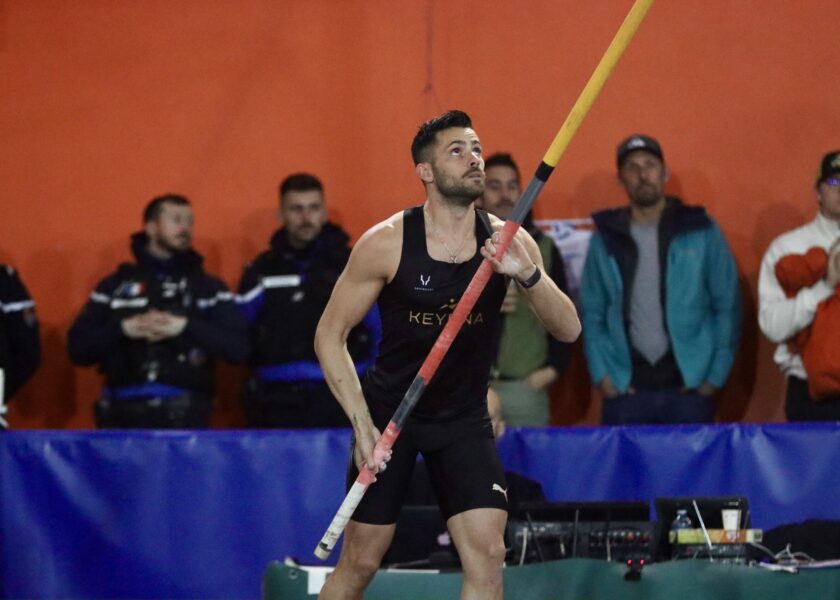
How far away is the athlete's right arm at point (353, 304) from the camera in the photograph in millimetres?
5930

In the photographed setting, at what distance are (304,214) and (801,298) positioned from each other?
307 centimetres

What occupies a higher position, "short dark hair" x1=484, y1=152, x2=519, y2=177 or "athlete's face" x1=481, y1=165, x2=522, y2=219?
"short dark hair" x1=484, y1=152, x2=519, y2=177

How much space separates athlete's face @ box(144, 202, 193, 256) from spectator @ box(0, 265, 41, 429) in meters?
0.99

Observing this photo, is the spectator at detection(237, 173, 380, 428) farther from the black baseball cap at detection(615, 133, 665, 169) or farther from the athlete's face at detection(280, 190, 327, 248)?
the black baseball cap at detection(615, 133, 665, 169)

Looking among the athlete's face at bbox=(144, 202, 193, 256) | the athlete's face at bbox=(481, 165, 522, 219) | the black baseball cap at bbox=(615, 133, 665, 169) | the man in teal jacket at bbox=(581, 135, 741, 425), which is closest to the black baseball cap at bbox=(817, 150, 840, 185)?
the man in teal jacket at bbox=(581, 135, 741, 425)

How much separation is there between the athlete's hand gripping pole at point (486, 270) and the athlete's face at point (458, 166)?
325mm

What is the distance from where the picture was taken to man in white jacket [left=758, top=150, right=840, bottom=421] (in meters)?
8.38

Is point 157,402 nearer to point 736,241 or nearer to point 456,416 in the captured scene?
point 456,416

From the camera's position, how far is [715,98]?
9930 millimetres

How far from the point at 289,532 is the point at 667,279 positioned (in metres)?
2.78

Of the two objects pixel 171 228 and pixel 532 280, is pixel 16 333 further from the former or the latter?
pixel 532 280

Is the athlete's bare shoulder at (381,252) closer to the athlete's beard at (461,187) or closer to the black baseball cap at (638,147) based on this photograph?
the athlete's beard at (461,187)

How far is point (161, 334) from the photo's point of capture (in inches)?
349

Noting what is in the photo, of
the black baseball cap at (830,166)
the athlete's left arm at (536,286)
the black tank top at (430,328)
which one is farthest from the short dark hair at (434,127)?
the black baseball cap at (830,166)
